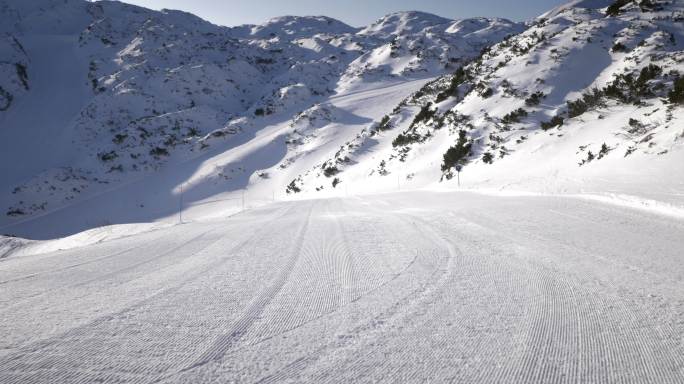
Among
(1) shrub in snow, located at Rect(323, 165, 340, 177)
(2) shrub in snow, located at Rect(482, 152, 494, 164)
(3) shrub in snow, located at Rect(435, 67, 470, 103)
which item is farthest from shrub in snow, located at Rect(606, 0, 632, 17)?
(1) shrub in snow, located at Rect(323, 165, 340, 177)

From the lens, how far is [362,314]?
230cm

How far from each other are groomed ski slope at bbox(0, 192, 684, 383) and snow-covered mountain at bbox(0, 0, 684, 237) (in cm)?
602

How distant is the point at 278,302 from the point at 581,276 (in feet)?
8.35

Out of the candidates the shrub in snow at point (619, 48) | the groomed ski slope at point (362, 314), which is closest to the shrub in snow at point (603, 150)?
the groomed ski slope at point (362, 314)

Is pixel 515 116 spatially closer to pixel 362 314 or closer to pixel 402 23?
pixel 362 314

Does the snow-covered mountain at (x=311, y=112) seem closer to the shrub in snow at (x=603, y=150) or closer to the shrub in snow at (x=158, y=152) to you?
the shrub in snow at (x=603, y=150)

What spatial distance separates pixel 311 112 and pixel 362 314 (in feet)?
179

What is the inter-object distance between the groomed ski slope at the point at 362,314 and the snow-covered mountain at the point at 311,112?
6020 mm

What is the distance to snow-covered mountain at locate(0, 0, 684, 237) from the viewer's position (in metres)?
16.8

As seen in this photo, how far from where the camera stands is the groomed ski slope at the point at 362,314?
1.68 meters

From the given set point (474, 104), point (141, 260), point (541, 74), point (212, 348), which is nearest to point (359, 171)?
point (474, 104)

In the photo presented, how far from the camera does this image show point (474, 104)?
88.0 ft

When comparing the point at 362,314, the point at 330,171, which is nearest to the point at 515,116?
the point at 330,171

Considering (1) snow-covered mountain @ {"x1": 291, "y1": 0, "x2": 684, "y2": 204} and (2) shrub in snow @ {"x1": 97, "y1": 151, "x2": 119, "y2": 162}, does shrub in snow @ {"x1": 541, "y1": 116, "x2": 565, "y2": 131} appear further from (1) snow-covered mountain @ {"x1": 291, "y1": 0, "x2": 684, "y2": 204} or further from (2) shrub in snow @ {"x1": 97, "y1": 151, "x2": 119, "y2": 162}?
(2) shrub in snow @ {"x1": 97, "y1": 151, "x2": 119, "y2": 162}
